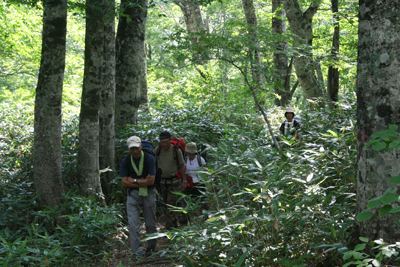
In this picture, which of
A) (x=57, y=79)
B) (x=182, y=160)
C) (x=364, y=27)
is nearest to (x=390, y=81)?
(x=364, y=27)

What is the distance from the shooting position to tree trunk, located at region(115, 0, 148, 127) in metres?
10.5

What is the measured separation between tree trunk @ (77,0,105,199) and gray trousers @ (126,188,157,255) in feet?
5.66

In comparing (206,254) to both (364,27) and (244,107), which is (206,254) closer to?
(364,27)

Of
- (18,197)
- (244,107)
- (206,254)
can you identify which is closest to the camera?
(206,254)

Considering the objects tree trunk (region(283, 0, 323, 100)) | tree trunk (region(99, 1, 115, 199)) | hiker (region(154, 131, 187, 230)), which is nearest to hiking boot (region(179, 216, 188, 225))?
hiker (region(154, 131, 187, 230))

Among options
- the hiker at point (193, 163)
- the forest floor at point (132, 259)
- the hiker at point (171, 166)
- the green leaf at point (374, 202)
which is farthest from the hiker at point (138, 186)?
the green leaf at point (374, 202)

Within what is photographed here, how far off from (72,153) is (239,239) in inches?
237

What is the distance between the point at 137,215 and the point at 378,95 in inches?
177

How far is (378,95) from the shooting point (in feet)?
11.3

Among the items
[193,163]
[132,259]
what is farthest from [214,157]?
[132,259]

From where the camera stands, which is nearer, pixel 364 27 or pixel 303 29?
pixel 364 27

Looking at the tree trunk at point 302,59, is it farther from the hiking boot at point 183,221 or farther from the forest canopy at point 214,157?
the hiking boot at point 183,221

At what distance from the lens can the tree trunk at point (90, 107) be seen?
25.7 ft

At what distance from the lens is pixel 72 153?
30.4ft
